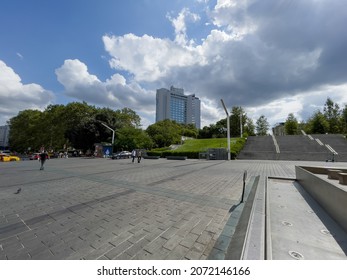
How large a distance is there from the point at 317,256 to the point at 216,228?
157 centimetres

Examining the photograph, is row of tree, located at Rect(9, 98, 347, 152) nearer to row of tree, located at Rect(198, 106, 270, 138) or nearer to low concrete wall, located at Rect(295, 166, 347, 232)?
Result: row of tree, located at Rect(198, 106, 270, 138)

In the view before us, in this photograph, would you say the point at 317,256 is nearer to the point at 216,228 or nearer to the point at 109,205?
the point at 216,228

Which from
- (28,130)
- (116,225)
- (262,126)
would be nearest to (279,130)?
(262,126)

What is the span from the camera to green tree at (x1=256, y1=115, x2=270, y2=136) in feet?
212

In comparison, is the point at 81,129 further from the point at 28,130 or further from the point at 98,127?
the point at 28,130

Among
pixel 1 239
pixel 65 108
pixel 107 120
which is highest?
pixel 65 108

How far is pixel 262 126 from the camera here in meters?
65.2

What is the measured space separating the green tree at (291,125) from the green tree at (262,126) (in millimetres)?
6319

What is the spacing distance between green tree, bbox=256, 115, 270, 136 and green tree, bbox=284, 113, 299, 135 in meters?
6.32

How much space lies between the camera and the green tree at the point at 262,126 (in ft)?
212

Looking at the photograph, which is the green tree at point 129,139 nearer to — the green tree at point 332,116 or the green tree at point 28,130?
the green tree at point 28,130

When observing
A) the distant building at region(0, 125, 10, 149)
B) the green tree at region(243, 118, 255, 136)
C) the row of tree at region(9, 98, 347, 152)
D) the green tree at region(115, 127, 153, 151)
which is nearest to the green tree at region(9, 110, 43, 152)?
the row of tree at region(9, 98, 347, 152)
